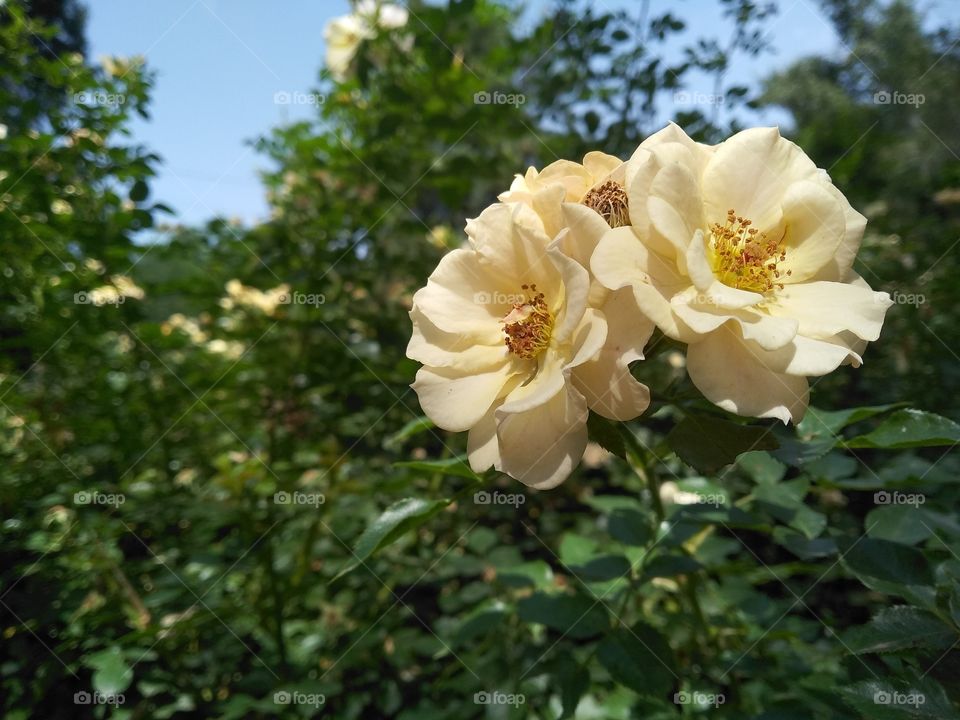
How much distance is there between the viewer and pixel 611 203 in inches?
35.1

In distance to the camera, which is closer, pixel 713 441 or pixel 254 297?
pixel 713 441

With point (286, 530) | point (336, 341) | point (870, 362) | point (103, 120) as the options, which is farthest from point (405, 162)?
point (870, 362)

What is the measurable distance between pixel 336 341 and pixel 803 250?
1571 millimetres

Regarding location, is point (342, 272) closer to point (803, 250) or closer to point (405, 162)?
point (405, 162)

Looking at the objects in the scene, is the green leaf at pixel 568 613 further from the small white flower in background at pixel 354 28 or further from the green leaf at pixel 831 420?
the small white flower in background at pixel 354 28

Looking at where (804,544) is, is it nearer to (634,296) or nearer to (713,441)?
(713,441)

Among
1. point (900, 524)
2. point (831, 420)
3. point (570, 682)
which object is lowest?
point (570, 682)

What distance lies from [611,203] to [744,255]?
22 cm

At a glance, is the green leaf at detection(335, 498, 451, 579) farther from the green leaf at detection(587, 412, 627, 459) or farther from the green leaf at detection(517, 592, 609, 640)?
the green leaf at detection(517, 592, 609, 640)

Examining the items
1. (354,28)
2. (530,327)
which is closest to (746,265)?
(530,327)

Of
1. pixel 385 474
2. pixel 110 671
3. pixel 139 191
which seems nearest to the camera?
pixel 110 671

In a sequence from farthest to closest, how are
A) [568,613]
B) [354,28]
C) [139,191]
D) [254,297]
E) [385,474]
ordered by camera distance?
[354,28], [254,297], [385,474], [139,191], [568,613]

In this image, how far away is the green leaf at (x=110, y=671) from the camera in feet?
4.10

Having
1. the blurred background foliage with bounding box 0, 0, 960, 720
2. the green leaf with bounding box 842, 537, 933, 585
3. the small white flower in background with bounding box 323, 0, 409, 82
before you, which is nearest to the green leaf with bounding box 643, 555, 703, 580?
the blurred background foliage with bounding box 0, 0, 960, 720
